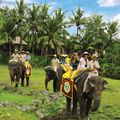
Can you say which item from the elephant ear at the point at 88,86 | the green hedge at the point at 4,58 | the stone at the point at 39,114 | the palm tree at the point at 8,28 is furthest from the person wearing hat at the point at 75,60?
the palm tree at the point at 8,28

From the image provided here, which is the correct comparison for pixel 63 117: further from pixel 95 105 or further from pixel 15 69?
pixel 15 69

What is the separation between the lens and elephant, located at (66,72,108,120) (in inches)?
416

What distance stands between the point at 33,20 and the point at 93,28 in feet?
28.0

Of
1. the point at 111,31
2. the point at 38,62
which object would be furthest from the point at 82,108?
the point at 111,31

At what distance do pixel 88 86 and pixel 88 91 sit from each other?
0.45 feet

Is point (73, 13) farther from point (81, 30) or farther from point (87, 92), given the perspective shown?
point (87, 92)

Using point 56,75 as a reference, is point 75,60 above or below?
above

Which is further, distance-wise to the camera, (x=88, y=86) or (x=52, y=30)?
(x=52, y=30)

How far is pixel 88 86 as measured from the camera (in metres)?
10.9

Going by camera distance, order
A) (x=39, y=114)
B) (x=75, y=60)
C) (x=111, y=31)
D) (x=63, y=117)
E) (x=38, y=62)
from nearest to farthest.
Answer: (x=39, y=114)
(x=63, y=117)
(x=75, y=60)
(x=38, y=62)
(x=111, y=31)

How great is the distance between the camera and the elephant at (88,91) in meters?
10.6

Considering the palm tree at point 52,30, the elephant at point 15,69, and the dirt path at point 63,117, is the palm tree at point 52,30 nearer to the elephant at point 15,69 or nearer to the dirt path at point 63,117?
the elephant at point 15,69

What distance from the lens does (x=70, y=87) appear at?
12250 millimetres

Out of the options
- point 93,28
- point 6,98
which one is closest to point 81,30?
point 93,28
